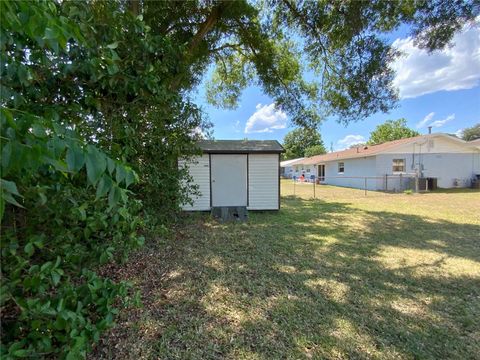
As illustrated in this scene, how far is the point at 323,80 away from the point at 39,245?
8.53 meters

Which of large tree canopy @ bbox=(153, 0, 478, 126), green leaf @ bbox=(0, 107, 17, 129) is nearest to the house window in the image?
large tree canopy @ bbox=(153, 0, 478, 126)

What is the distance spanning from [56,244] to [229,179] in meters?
7.01

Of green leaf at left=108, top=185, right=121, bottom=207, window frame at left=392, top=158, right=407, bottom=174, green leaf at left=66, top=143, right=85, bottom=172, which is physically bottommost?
green leaf at left=108, top=185, right=121, bottom=207

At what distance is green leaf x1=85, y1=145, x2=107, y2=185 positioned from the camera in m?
0.83

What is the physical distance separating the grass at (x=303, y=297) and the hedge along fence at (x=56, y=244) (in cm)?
78

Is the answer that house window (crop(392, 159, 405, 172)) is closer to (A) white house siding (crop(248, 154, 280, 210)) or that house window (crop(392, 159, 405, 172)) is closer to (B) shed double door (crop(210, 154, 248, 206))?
(A) white house siding (crop(248, 154, 280, 210))

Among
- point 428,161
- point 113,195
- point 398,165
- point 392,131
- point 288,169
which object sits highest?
point 392,131

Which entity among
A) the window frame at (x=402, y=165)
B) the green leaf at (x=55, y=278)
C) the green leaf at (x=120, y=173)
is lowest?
the green leaf at (x=55, y=278)

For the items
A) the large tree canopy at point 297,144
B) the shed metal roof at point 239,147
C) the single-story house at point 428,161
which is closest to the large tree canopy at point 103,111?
the shed metal roof at point 239,147

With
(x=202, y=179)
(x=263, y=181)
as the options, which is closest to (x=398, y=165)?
(x=263, y=181)

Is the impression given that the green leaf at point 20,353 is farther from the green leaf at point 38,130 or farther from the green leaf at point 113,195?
the green leaf at point 38,130

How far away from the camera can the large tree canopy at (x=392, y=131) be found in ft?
136

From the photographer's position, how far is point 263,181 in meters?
8.84

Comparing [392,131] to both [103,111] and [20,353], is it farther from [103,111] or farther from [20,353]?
[20,353]
